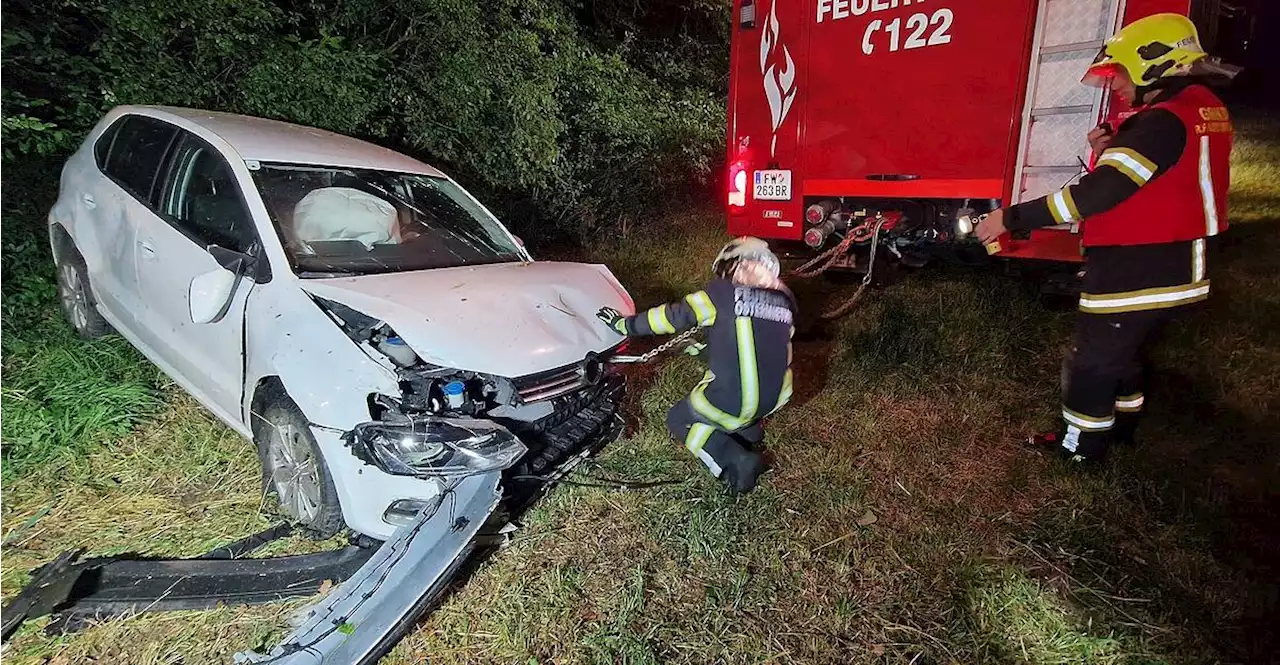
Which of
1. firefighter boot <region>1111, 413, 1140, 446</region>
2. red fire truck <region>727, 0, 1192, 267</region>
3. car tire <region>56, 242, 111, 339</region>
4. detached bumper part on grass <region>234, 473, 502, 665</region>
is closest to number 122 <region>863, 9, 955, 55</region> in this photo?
red fire truck <region>727, 0, 1192, 267</region>

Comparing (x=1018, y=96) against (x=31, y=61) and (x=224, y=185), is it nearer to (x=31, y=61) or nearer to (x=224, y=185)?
(x=224, y=185)

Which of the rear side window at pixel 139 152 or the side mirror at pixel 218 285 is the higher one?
the rear side window at pixel 139 152

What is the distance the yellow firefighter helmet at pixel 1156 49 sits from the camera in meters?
2.78

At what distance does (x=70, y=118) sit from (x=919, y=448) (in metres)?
5.76

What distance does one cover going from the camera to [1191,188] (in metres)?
2.78

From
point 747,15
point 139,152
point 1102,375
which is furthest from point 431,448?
point 747,15

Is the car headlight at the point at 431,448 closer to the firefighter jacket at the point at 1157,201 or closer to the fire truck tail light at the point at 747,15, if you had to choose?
the firefighter jacket at the point at 1157,201

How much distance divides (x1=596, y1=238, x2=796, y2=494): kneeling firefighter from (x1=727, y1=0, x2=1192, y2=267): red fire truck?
109 centimetres

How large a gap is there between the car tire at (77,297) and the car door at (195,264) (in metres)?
0.94

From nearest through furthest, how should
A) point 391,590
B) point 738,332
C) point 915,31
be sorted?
point 391,590 → point 738,332 → point 915,31

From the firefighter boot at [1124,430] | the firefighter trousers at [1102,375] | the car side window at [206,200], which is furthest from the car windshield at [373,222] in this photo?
the firefighter boot at [1124,430]

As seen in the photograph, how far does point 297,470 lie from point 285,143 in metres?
1.60

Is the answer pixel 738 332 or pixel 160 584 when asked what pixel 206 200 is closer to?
pixel 160 584

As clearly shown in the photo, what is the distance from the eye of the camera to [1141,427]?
362 cm
